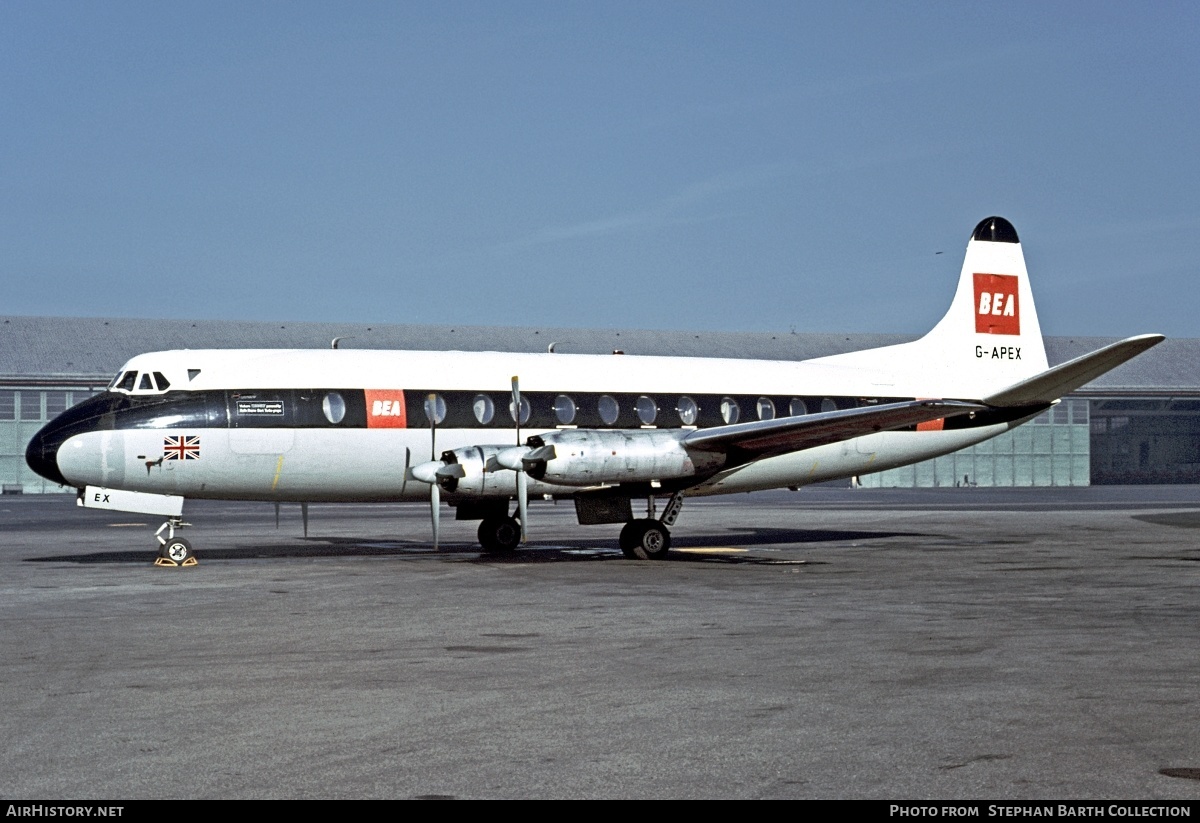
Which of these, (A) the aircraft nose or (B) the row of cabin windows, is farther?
(B) the row of cabin windows

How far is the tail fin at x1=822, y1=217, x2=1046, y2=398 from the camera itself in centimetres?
3359

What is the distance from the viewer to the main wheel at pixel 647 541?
27.4 meters

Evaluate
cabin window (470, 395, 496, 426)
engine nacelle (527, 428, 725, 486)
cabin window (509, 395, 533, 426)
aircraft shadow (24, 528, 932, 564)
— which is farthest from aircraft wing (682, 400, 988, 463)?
cabin window (470, 395, 496, 426)

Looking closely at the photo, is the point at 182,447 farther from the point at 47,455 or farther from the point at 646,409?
the point at 646,409

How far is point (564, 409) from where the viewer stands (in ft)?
93.6

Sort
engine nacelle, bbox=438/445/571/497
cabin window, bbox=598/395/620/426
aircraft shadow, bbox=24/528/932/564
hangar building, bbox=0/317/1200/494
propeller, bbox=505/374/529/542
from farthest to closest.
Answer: hangar building, bbox=0/317/1200/494 < cabin window, bbox=598/395/620/426 < aircraft shadow, bbox=24/528/932/564 < engine nacelle, bbox=438/445/571/497 < propeller, bbox=505/374/529/542

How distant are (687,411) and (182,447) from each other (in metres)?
10.7

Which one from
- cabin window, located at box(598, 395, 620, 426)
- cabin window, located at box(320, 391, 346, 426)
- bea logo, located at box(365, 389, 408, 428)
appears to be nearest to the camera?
cabin window, located at box(320, 391, 346, 426)

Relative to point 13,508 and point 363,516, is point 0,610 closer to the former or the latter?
point 363,516

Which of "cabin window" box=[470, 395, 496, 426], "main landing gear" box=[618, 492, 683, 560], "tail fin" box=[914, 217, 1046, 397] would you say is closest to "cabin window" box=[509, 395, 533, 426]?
"cabin window" box=[470, 395, 496, 426]

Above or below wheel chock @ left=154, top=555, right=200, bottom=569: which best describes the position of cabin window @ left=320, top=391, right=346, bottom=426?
above

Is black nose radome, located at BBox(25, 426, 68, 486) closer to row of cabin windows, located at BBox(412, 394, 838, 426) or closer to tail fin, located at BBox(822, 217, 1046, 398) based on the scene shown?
row of cabin windows, located at BBox(412, 394, 838, 426)

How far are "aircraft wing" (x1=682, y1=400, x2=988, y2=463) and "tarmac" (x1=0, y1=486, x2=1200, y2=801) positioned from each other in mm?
2363

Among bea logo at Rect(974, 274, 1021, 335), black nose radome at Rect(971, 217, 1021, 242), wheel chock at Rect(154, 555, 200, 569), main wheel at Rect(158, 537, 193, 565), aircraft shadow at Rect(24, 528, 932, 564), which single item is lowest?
aircraft shadow at Rect(24, 528, 932, 564)
